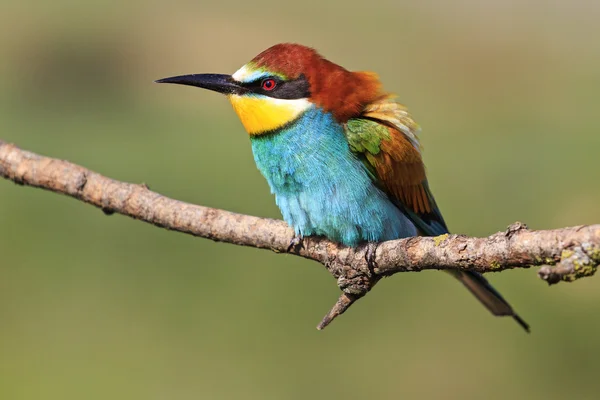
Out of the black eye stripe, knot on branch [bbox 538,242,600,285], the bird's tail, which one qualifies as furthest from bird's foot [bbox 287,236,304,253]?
knot on branch [bbox 538,242,600,285]

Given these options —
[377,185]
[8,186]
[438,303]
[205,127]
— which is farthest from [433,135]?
[377,185]

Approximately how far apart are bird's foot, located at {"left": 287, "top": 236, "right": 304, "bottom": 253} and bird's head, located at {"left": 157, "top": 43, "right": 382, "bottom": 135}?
1.08 ft

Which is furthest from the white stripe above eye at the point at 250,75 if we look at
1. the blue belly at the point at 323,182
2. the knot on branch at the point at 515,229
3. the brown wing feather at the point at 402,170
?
the knot on branch at the point at 515,229

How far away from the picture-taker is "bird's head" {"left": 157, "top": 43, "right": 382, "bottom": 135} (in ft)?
8.21

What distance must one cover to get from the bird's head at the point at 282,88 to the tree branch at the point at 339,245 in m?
0.32

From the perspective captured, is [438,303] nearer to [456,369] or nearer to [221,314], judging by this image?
[456,369]

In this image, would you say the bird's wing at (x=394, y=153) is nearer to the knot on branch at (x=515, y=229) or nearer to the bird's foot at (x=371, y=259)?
the bird's foot at (x=371, y=259)

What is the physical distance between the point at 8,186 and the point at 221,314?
260cm

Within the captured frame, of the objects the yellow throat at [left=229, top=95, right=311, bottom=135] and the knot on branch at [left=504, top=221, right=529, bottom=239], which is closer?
the knot on branch at [left=504, top=221, right=529, bottom=239]

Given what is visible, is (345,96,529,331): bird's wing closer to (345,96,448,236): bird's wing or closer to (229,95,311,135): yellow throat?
(345,96,448,236): bird's wing

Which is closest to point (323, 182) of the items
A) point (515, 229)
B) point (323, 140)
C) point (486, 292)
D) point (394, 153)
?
point (323, 140)

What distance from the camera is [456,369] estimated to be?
4.47 metres

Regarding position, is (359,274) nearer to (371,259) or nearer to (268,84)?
(371,259)

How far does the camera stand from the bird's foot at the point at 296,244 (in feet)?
8.05
